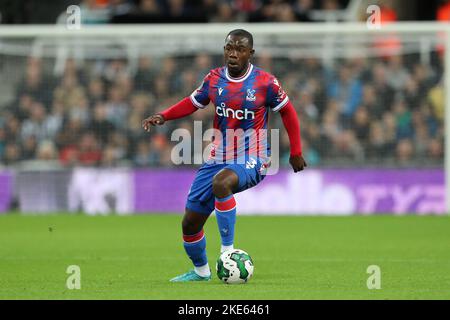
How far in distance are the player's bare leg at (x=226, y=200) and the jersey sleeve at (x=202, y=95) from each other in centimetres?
85

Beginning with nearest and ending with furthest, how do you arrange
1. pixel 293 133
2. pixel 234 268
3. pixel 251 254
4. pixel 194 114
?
1. pixel 234 268
2. pixel 293 133
3. pixel 251 254
4. pixel 194 114

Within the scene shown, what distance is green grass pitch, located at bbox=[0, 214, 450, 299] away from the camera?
8672 mm

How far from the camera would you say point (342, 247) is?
13477 mm

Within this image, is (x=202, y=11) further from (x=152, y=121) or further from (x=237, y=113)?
(x=237, y=113)

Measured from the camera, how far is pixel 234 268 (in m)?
9.30

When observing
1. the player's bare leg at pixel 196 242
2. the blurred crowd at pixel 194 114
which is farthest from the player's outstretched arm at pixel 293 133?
the blurred crowd at pixel 194 114

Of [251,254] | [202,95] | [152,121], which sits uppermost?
[202,95]

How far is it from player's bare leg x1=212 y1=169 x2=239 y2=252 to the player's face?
0.92 m

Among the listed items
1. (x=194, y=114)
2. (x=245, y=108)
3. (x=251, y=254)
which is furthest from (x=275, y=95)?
(x=194, y=114)

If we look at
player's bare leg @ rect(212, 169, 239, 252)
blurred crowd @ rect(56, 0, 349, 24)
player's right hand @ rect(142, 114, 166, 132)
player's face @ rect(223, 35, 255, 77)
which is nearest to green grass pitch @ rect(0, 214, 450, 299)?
player's bare leg @ rect(212, 169, 239, 252)

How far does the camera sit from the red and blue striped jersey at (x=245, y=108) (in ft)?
31.9

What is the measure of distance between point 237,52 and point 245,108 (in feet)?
1.67
